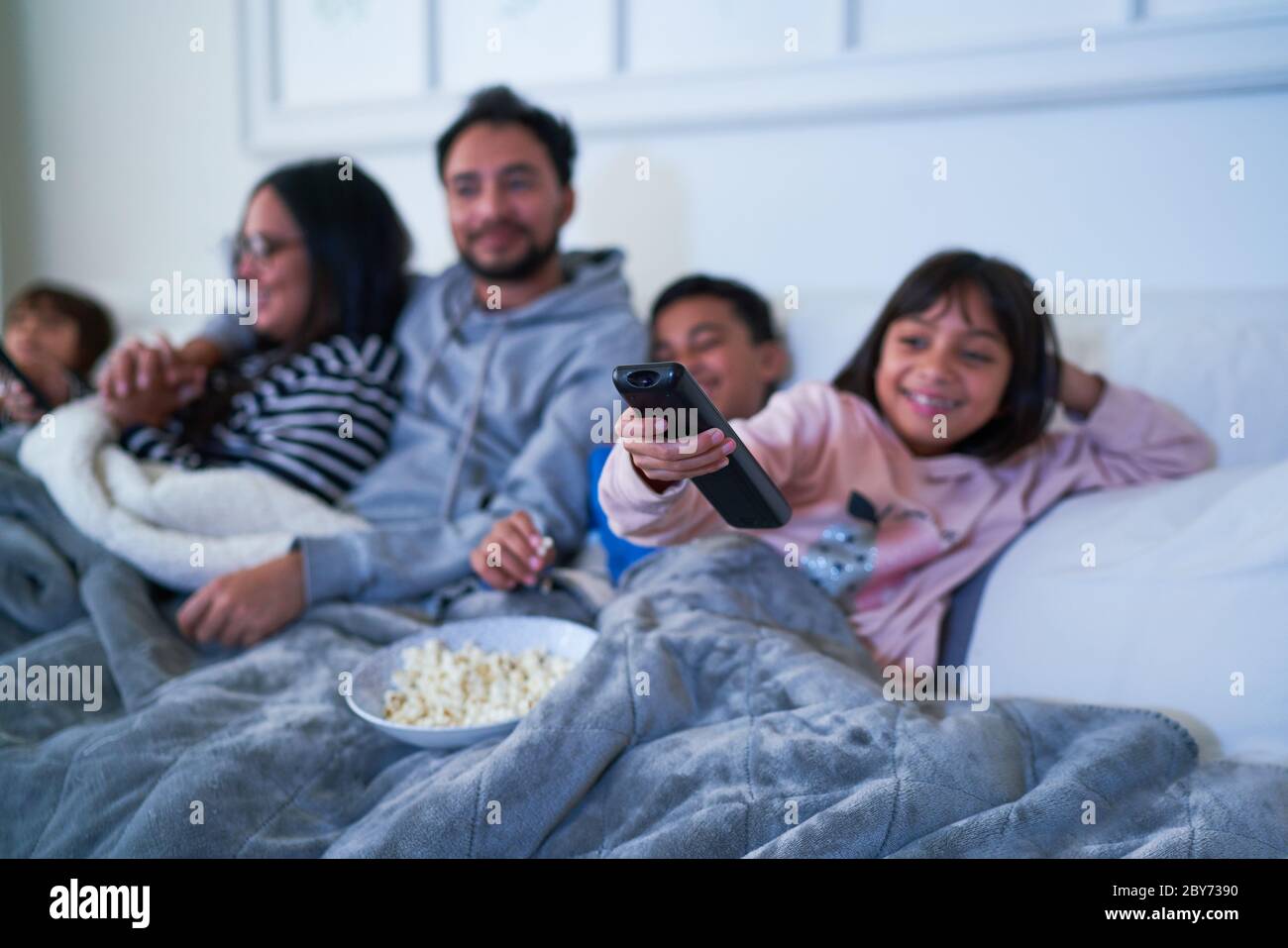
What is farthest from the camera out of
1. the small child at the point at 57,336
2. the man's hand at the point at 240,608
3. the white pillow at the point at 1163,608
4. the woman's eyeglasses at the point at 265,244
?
the small child at the point at 57,336

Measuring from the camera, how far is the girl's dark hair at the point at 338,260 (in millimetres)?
1236

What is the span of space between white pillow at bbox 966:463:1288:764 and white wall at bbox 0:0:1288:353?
1.27ft

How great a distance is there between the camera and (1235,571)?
72 cm

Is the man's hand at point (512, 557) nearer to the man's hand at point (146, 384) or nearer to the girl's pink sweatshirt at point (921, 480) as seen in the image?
the girl's pink sweatshirt at point (921, 480)

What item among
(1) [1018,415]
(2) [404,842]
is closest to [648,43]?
(1) [1018,415]

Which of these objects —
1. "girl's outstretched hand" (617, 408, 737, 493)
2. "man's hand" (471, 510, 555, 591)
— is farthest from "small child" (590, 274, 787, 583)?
"girl's outstretched hand" (617, 408, 737, 493)

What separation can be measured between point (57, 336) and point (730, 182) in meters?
1.07

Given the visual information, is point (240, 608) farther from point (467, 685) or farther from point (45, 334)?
point (45, 334)

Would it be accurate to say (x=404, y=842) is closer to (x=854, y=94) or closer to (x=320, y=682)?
(x=320, y=682)

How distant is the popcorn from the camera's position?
0.72 metres

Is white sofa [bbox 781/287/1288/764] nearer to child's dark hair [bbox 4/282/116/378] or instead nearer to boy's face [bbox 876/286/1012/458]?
boy's face [bbox 876/286/1012/458]

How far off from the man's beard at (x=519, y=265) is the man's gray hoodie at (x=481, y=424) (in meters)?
0.04

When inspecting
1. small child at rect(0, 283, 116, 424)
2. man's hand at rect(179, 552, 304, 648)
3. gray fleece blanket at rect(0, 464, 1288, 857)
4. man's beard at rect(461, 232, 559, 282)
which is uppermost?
man's beard at rect(461, 232, 559, 282)

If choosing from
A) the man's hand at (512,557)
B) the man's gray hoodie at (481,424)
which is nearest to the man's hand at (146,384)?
the man's gray hoodie at (481,424)
